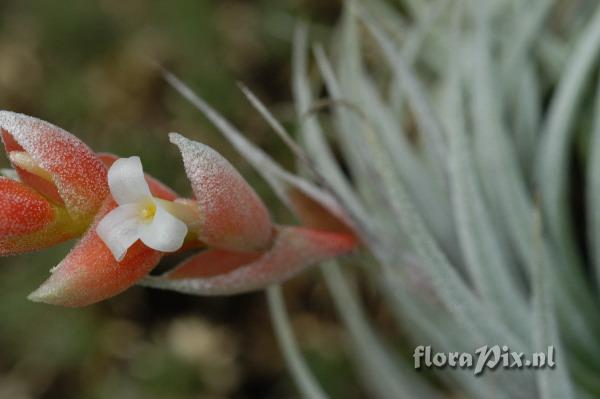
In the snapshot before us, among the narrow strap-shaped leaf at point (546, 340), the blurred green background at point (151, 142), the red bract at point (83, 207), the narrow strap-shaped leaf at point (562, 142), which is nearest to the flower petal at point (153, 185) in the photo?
the red bract at point (83, 207)

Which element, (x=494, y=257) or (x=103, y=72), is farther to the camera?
(x=103, y=72)

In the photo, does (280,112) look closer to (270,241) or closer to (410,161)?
(410,161)

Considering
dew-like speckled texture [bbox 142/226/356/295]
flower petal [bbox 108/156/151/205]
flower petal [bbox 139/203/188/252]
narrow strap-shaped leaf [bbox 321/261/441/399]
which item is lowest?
narrow strap-shaped leaf [bbox 321/261/441/399]

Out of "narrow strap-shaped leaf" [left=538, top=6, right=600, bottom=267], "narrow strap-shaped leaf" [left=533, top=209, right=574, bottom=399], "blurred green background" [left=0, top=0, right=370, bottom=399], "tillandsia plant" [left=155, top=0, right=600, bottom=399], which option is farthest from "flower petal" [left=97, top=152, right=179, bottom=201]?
"blurred green background" [left=0, top=0, right=370, bottom=399]

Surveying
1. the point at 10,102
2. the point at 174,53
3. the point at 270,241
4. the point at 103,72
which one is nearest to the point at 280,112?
the point at 174,53

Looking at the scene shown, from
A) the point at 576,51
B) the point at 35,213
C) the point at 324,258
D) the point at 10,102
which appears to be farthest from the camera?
the point at 10,102

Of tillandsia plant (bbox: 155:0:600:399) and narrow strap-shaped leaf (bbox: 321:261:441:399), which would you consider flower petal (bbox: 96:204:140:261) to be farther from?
narrow strap-shaped leaf (bbox: 321:261:441:399)

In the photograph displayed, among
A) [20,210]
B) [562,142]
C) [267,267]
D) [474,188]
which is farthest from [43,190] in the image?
[562,142]

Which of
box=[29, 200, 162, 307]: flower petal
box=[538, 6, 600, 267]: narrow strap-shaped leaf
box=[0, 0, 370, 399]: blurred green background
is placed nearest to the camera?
box=[29, 200, 162, 307]: flower petal
